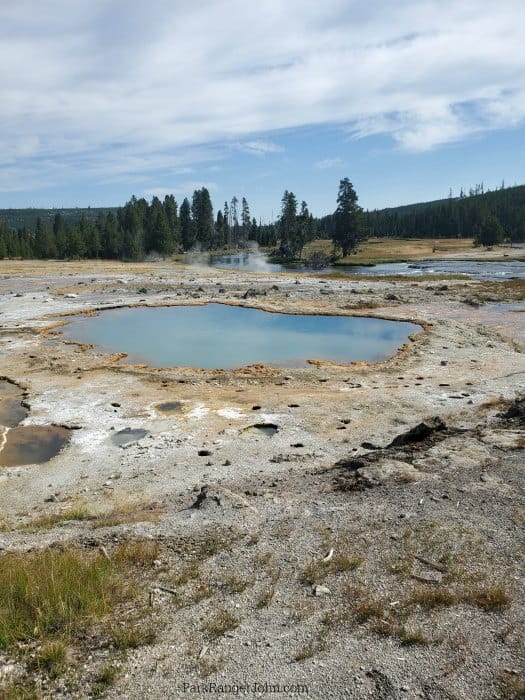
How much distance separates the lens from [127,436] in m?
14.7

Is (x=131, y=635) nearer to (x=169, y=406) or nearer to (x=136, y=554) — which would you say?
(x=136, y=554)

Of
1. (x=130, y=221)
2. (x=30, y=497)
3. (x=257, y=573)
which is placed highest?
(x=130, y=221)

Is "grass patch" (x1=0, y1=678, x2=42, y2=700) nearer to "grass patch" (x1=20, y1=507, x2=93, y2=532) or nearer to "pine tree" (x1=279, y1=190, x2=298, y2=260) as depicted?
"grass patch" (x1=20, y1=507, x2=93, y2=532)

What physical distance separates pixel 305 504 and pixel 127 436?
704 centimetres

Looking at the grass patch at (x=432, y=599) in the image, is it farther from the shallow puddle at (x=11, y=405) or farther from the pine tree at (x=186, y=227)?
the pine tree at (x=186, y=227)

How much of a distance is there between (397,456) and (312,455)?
2301mm

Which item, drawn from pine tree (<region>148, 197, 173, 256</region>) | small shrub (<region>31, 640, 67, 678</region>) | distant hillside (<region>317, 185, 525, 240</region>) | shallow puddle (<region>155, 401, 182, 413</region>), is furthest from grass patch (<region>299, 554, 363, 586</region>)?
distant hillside (<region>317, 185, 525, 240</region>)

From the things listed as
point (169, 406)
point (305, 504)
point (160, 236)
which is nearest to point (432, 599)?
point (305, 504)

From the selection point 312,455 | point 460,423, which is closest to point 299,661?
Result: point 312,455

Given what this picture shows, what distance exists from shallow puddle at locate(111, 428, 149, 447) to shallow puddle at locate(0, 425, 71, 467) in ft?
4.63

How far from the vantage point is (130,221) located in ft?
380

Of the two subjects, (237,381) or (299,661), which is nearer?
(299,661)

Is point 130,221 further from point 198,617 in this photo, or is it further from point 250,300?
point 198,617

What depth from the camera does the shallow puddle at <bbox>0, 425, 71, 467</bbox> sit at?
530 inches
